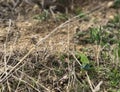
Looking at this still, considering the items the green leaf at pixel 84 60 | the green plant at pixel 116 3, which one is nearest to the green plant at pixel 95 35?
the green leaf at pixel 84 60

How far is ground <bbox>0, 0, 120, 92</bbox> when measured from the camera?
212 cm

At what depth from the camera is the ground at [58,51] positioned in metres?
2.12

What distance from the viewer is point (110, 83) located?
7.09 ft

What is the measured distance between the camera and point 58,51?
236 centimetres

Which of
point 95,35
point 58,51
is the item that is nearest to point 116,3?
point 95,35

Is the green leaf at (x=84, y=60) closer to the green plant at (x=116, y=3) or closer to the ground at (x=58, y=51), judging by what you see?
the ground at (x=58, y=51)

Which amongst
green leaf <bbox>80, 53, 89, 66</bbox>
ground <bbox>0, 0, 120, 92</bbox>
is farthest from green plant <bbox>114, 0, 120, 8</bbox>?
green leaf <bbox>80, 53, 89, 66</bbox>

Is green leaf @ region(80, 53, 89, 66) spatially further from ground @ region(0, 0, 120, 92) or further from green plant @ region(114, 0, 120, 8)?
green plant @ region(114, 0, 120, 8)

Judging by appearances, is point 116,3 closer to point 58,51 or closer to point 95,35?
point 95,35

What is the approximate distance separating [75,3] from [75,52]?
0.84 m

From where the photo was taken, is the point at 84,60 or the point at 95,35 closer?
the point at 84,60

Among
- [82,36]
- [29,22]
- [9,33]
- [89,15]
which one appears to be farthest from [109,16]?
[9,33]

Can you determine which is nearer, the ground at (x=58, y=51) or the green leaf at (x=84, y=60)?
the ground at (x=58, y=51)

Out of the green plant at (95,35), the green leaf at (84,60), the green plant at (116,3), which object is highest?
the green plant at (116,3)
